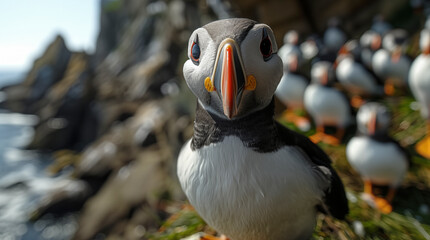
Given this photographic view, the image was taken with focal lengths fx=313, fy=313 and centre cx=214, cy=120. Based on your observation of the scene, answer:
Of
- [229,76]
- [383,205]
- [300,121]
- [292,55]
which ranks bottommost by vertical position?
[383,205]

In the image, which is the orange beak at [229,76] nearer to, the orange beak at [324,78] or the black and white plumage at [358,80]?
the orange beak at [324,78]

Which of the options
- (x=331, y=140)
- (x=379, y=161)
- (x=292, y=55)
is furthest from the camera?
(x=292, y=55)

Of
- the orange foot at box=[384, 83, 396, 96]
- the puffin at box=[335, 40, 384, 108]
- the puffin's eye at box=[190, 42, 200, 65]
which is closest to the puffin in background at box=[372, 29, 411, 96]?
the orange foot at box=[384, 83, 396, 96]

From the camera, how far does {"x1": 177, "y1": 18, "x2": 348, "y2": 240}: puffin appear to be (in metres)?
0.77

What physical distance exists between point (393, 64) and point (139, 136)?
236 inches

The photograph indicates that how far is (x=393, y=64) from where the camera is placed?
359 centimetres

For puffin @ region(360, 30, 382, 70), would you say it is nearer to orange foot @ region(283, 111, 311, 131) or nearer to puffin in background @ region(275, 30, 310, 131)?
puffin in background @ region(275, 30, 310, 131)

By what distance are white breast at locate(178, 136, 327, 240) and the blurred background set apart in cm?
60

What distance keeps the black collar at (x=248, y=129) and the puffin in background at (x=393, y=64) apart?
128 inches

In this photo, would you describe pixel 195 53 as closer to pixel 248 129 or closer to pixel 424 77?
pixel 248 129

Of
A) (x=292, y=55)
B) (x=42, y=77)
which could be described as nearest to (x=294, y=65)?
(x=292, y=55)

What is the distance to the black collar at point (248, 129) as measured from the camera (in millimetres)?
873

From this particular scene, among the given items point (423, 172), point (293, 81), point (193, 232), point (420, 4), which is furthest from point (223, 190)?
point (420, 4)

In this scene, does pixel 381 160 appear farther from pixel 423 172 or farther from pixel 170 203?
pixel 170 203
